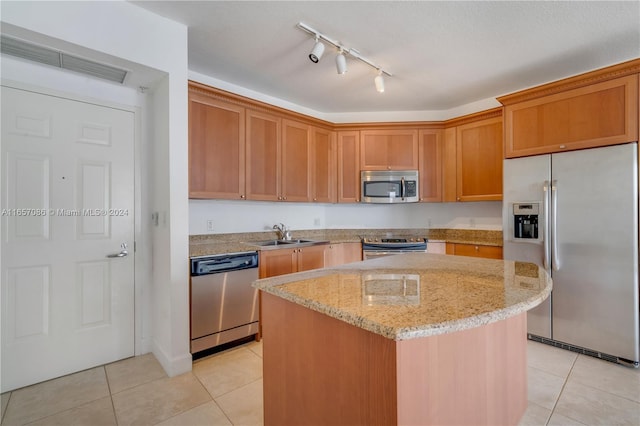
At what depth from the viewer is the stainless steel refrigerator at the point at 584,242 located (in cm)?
227

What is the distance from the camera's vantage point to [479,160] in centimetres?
345

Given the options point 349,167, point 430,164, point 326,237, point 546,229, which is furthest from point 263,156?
point 546,229

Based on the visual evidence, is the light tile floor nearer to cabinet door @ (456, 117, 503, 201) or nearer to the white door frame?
the white door frame

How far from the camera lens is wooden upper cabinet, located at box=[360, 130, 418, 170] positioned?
12.6 ft

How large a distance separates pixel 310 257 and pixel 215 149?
1416 millimetres

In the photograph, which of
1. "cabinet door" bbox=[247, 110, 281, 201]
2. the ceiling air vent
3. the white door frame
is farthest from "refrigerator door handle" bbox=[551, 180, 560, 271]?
the ceiling air vent

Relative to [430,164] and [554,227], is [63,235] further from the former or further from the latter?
[554,227]

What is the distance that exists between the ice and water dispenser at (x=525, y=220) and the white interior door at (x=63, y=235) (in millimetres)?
3373

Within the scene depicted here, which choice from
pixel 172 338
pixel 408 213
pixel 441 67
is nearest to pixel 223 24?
pixel 441 67

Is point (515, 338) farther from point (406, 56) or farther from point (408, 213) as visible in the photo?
point (408, 213)

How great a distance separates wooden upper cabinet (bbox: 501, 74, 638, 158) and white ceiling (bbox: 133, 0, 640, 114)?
0.36 metres

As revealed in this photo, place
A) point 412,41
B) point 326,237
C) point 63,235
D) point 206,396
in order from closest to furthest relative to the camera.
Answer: point 206,396
point 63,235
point 412,41
point 326,237

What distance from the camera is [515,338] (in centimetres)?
147

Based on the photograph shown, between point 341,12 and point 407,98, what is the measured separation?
5.99ft
